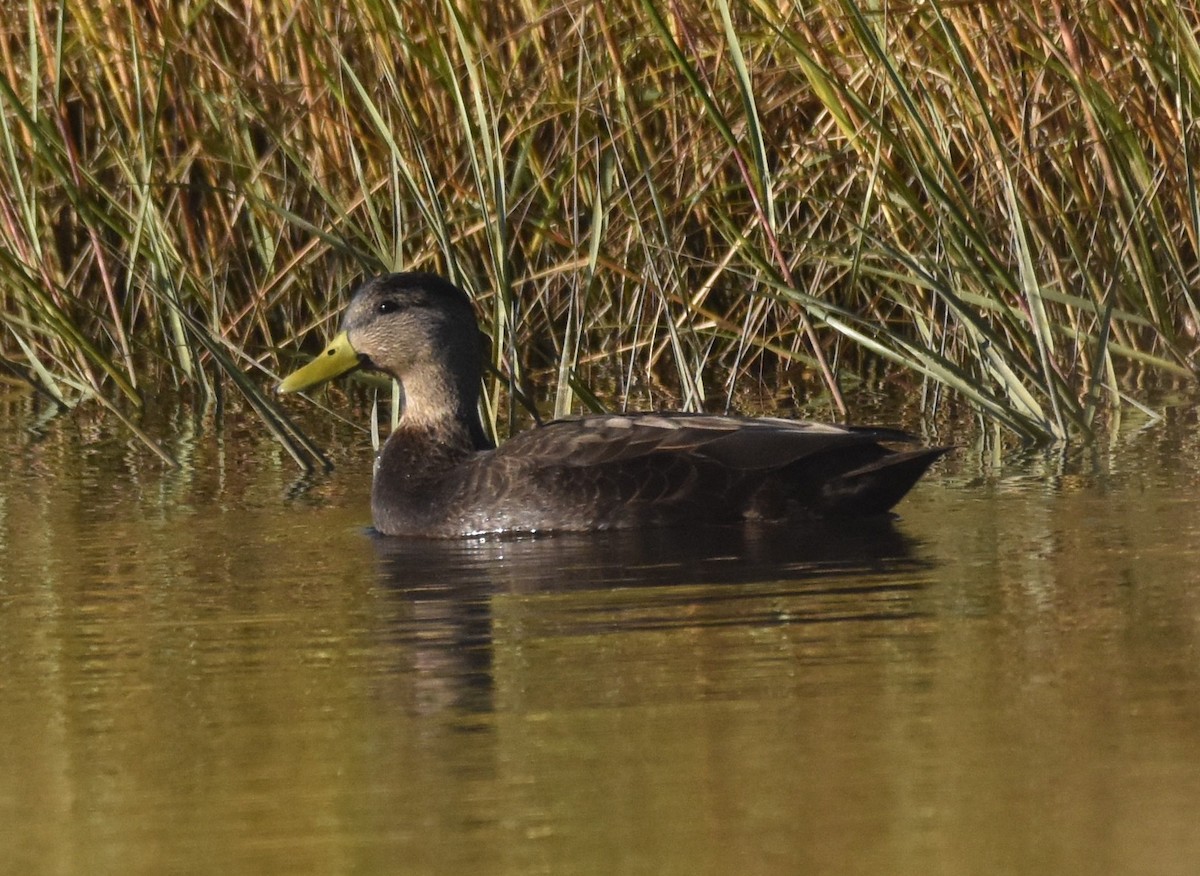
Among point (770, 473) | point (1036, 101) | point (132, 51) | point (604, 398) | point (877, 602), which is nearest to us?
point (877, 602)

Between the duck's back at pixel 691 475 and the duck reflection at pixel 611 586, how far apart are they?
0.08m

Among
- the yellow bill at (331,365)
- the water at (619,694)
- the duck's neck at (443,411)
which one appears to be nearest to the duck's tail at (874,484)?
the water at (619,694)

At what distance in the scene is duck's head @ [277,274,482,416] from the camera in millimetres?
7531

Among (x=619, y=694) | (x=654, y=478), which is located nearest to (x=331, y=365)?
(x=654, y=478)

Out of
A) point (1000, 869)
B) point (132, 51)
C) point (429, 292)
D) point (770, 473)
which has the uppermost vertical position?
point (132, 51)

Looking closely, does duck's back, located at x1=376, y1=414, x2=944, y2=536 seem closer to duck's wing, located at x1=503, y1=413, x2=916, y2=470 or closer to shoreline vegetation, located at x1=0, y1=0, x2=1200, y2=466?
duck's wing, located at x1=503, y1=413, x2=916, y2=470

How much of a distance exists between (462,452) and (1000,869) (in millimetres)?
4438

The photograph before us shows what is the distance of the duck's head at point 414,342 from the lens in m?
7.53

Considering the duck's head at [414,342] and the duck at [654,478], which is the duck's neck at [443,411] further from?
the duck at [654,478]

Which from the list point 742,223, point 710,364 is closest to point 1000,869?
point 742,223

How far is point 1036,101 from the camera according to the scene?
8211 millimetres

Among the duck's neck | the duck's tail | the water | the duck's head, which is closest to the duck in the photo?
the duck's tail

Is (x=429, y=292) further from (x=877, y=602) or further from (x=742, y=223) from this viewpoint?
(x=877, y=602)

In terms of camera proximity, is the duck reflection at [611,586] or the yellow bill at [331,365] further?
the yellow bill at [331,365]
